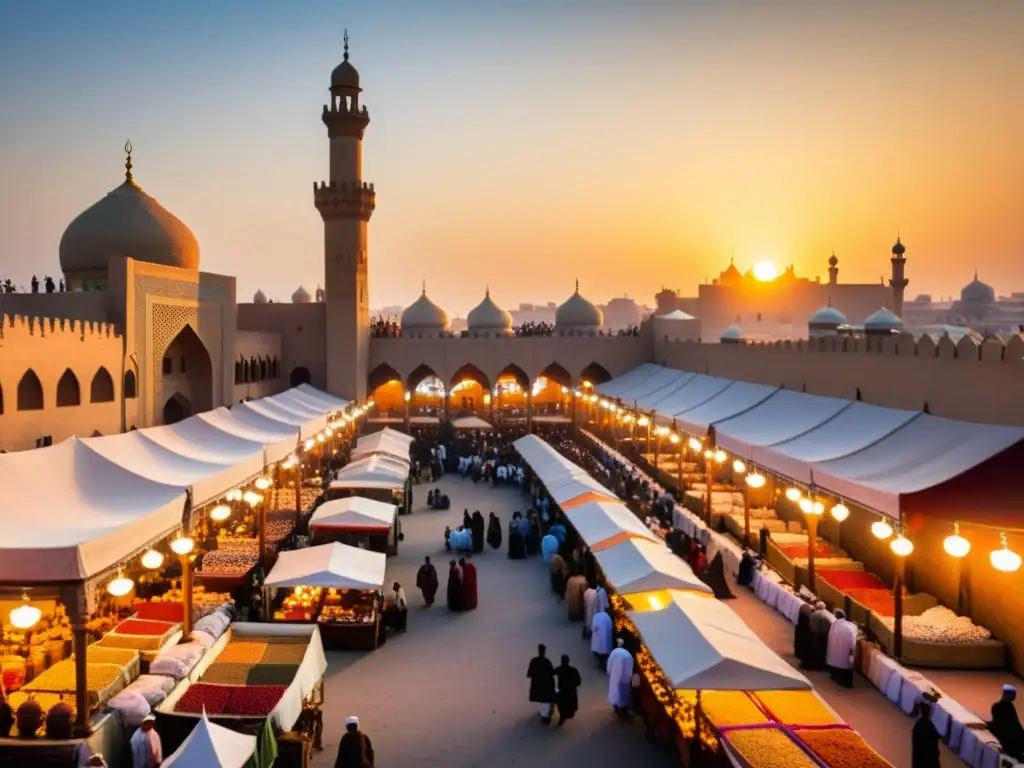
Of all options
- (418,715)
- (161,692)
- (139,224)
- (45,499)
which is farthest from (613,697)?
(139,224)

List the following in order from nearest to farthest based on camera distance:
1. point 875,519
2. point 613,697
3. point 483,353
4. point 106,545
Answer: point 106,545
point 613,697
point 875,519
point 483,353

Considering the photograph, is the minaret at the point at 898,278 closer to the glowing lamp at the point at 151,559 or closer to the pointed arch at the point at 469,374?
the pointed arch at the point at 469,374

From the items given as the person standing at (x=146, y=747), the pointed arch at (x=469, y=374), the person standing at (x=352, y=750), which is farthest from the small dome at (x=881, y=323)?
the person standing at (x=146, y=747)

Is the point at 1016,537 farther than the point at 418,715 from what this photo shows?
Yes

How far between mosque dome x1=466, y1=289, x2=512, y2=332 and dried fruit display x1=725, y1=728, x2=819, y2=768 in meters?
28.0

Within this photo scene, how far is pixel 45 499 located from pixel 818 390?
42.6ft

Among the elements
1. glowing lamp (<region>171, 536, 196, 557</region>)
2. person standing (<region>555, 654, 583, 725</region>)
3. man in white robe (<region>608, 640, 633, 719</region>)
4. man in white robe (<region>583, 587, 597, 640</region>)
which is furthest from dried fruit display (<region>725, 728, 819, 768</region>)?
glowing lamp (<region>171, 536, 196, 557</region>)

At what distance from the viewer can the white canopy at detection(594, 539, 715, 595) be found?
8961mm

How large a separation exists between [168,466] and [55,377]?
164 inches

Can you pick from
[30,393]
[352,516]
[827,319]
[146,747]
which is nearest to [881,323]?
[827,319]

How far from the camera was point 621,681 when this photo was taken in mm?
8094

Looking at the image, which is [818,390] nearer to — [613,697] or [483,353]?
[613,697]

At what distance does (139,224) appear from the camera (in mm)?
19500

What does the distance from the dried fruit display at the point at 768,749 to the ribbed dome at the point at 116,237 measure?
654 inches
